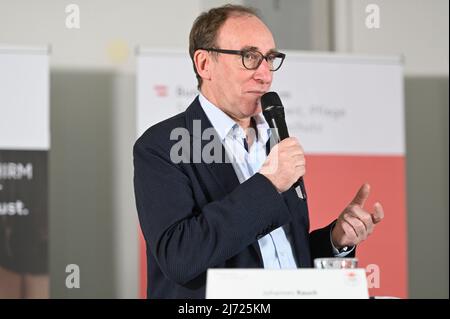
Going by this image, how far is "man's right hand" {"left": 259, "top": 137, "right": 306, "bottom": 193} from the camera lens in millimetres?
1998

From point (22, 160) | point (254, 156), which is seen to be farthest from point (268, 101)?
point (22, 160)

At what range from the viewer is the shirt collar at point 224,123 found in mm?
2309

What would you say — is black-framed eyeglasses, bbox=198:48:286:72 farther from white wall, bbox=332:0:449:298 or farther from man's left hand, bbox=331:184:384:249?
white wall, bbox=332:0:449:298

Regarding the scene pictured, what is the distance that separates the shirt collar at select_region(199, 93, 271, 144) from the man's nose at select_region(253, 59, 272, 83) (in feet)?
0.42

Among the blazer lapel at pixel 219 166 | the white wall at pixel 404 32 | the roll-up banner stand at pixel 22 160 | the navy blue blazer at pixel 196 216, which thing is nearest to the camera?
the navy blue blazer at pixel 196 216

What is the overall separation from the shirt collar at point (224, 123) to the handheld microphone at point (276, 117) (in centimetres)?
9

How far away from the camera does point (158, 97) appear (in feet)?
15.7

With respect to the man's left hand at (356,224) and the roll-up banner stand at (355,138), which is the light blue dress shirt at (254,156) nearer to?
the man's left hand at (356,224)

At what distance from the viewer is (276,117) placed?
7.51 ft

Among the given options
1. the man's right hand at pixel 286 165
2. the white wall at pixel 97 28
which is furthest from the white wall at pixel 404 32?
the man's right hand at pixel 286 165

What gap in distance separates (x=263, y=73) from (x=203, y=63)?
238 millimetres
